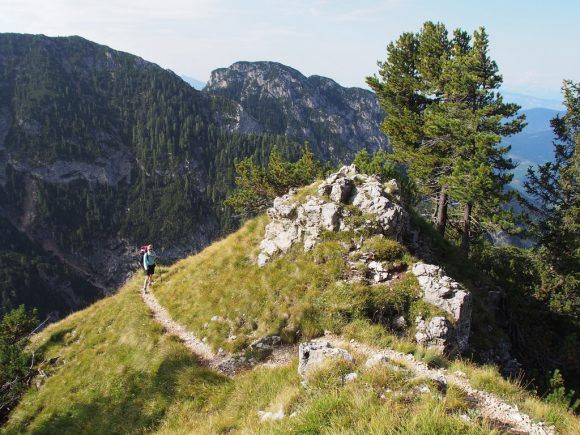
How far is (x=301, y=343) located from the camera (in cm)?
1353

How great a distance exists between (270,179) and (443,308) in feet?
96.2

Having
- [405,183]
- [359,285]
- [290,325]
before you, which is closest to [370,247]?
[359,285]

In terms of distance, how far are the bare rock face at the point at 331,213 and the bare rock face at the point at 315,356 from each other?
870 cm

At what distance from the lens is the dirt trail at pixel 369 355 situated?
8211mm

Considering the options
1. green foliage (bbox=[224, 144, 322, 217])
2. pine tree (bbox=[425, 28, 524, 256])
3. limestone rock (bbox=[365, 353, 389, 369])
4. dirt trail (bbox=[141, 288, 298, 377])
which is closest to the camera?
limestone rock (bbox=[365, 353, 389, 369])

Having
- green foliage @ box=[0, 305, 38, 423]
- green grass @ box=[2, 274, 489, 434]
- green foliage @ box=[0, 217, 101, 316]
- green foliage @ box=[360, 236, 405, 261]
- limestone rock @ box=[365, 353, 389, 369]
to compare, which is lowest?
green foliage @ box=[0, 217, 101, 316]

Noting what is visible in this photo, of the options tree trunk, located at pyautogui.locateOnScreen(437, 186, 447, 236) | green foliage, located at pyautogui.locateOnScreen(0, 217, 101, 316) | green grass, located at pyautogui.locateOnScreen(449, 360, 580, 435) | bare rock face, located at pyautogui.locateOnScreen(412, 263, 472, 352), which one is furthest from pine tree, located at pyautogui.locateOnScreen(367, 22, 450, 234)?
green foliage, located at pyautogui.locateOnScreen(0, 217, 101, 316)

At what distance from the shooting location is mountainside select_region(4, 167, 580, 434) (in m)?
8.55

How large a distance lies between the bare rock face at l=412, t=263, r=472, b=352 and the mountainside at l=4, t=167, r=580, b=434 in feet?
0.18

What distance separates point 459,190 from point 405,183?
8.67 meters

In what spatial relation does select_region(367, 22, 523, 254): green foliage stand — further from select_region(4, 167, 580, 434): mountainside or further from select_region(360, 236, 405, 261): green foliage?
select_region(360, 236, 405, 261): green foliage

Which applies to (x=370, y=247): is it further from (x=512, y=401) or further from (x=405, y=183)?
(x=405, y=183)

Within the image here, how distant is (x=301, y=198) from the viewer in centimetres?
2275

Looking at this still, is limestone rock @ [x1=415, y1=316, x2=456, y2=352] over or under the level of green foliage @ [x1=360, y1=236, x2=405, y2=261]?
under
